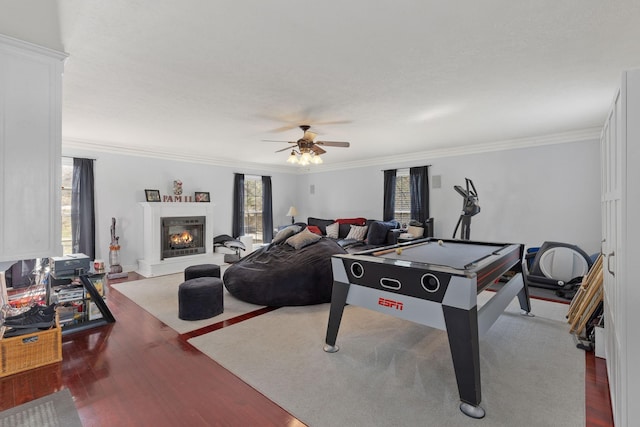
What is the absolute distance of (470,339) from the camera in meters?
1.97

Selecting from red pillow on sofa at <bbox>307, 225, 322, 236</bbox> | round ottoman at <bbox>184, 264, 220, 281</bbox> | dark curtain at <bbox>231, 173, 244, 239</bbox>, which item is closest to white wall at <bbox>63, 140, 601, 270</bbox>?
dark curtain at <bbox>231, 173, 244, 239</bbox>

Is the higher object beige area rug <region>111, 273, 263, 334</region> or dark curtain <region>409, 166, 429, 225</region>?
dark curtain <region>409, 166, 429, 225</region>

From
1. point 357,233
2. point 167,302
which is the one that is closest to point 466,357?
point 167,302

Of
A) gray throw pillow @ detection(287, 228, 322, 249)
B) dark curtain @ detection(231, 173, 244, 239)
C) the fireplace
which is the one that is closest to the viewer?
gray throw pillow @ detection(287, 228, 322, 249)

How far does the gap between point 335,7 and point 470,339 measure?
2224mm

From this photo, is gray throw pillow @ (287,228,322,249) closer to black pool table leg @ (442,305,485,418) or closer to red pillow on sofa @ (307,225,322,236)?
red pillow on sofa @ (307,225,322,236)

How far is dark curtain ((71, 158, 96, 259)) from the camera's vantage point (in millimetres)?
5340

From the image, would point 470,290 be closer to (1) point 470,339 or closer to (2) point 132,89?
(1) point 470,339

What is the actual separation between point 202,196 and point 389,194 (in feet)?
14.1

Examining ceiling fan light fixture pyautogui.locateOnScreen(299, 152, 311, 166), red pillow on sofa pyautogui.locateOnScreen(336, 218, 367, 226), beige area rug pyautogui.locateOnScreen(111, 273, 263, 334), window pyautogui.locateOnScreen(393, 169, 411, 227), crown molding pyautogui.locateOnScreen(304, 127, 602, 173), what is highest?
crown molding pyautogui.locateOnScreen(304, 127, 602, 173)

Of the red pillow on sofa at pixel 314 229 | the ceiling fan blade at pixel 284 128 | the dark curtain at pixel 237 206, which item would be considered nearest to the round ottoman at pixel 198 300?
the ceiling fan blade at pixel 284 128

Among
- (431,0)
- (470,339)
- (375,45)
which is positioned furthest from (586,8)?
(470,339)

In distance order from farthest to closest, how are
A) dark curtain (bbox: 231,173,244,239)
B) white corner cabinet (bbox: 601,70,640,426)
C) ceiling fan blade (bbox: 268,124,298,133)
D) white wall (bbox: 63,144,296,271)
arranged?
dark curtain (bbox: 231,173,244,239)
white wall (bbox: 63,144,296,271)
ceiling fan blade (bbox: 268,124,298,133)
white corner cabinet (bbox: 601,70,640,426)

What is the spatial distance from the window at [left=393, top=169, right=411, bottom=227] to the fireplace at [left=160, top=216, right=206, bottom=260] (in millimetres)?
4354
